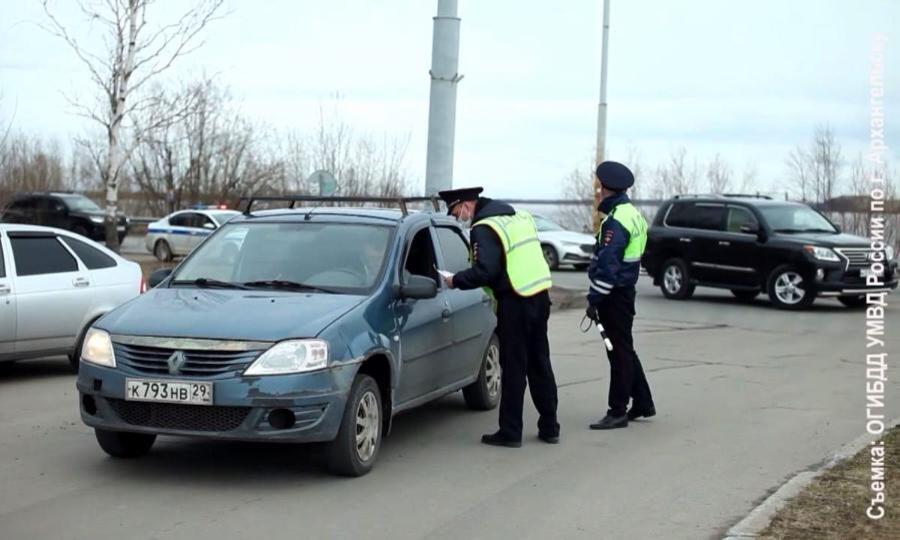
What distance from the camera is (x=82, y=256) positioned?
12.1m

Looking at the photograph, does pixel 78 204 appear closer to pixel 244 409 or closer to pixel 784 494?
pixel 244 409

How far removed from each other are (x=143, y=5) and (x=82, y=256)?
12.4 m

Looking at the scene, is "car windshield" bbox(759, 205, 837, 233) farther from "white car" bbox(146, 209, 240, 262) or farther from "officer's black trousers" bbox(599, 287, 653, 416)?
"white car" bbox(146, 209, 240, 262)

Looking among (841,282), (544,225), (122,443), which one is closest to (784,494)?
(122,443)

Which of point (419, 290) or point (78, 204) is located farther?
point (78, 204)

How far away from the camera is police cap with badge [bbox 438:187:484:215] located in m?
8.63

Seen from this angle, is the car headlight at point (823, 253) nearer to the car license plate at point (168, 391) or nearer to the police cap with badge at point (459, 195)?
the police cap with badge at point (459, 195)

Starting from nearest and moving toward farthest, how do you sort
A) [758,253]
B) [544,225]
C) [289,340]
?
[289,340]
[758,253]
[544,225]

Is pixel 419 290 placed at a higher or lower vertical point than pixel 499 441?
higher

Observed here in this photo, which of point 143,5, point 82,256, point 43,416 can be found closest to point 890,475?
point 43,416

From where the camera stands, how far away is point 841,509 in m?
6.64

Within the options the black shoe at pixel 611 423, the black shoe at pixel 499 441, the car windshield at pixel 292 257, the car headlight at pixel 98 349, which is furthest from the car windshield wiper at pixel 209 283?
the black shoe at pixel 611 423

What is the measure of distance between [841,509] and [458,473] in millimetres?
2350

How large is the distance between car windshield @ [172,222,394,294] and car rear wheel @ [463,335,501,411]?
71.9 inches
